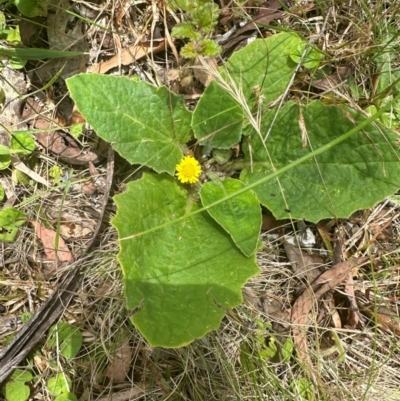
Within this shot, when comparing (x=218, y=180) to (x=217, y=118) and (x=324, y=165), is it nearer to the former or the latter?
(x=217, y=118)

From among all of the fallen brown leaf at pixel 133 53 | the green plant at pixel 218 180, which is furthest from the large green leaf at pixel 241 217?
the fallen brown leaf at pixel 133 53

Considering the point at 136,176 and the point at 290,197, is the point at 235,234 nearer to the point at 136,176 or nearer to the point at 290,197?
the point at 290,197

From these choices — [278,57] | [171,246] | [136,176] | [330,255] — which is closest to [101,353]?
[171,246]

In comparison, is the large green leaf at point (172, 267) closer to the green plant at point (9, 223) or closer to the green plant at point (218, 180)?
the green plant at point (218, 180)

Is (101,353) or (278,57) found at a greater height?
(278,57)

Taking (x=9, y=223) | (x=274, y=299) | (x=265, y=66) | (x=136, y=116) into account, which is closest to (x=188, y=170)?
(x=136, y=116)

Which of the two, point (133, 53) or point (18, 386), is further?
point (133, 53)
